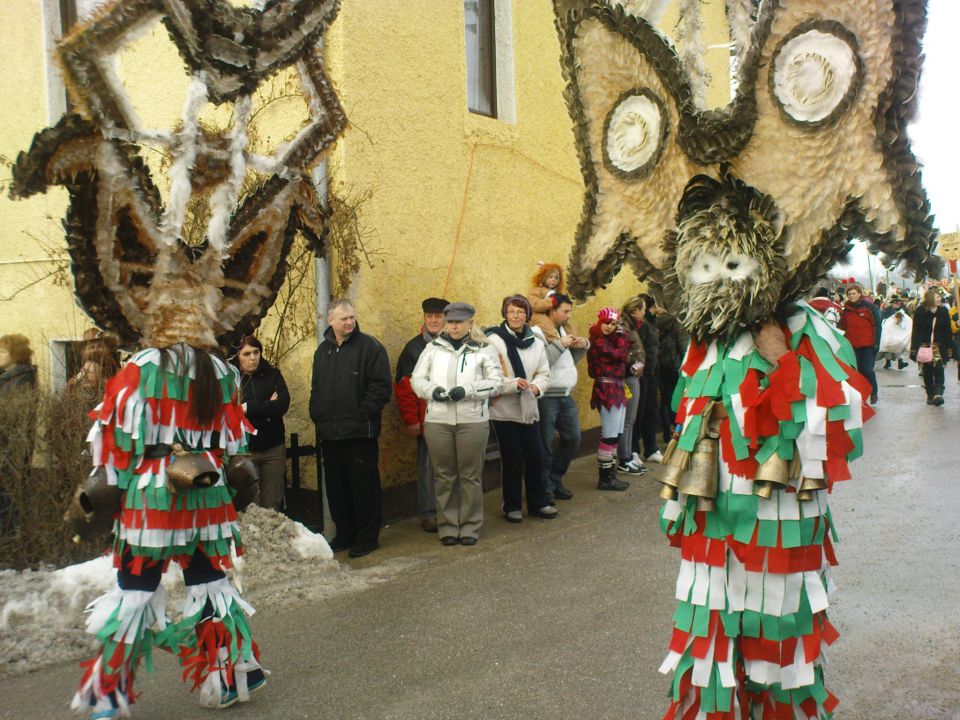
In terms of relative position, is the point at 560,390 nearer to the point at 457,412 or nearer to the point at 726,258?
the point at 457,412

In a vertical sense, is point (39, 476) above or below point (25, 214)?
below

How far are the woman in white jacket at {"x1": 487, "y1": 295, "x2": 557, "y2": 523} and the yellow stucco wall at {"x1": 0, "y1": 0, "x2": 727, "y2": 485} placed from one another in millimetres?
947

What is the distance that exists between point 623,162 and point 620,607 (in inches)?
111

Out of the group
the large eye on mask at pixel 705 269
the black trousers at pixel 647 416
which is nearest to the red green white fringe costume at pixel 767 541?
the large eye on mask at pixel 705 269

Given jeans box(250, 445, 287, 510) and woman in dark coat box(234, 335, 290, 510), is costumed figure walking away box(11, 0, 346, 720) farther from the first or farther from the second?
jeans box(250, 445, 287, 510)

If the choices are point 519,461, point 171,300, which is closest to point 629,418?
point 519,461

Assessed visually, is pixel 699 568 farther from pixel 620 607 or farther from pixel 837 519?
pixel 837 519

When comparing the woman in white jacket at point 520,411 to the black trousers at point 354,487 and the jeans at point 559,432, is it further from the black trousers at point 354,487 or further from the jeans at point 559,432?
the black trousers at point 354,487

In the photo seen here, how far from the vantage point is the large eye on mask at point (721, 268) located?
8.97ft

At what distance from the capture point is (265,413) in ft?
20.2

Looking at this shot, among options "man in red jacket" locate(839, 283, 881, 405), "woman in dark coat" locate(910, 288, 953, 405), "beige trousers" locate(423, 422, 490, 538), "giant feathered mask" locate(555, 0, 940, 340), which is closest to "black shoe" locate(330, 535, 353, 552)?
"beige trousers" locate(423, 422, 490, 538)

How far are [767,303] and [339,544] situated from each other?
4487 mm

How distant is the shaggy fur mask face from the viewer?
107 inches

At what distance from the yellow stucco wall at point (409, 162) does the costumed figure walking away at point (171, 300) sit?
2369mm
